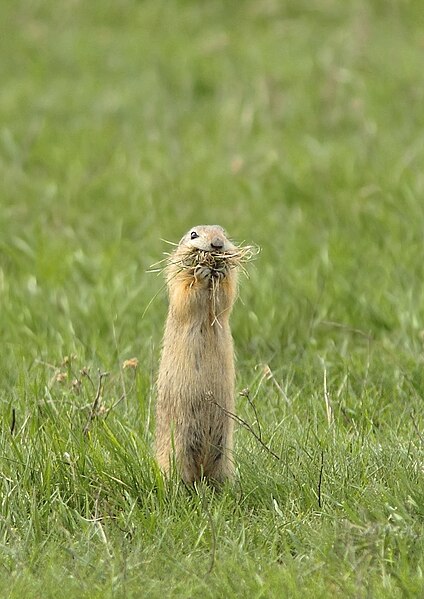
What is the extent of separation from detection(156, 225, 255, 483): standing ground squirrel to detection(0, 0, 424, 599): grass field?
123 mm

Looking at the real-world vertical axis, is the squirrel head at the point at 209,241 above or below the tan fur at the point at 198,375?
above

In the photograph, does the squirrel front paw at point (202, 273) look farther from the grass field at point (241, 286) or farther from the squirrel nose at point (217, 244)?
the grass field at point (241, 286)

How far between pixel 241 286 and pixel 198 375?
255 centimetres

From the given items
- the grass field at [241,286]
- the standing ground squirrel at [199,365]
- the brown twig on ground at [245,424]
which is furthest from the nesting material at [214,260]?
the grass field at [241,286]

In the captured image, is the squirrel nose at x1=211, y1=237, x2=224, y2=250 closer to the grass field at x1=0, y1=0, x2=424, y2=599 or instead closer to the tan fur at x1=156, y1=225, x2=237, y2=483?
the tan fur at x1=156, y1=225, x2=237, y2=483

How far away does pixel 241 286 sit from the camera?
23.2 feet

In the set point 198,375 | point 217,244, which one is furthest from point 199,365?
point 217,244

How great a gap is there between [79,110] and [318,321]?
4.63 metres

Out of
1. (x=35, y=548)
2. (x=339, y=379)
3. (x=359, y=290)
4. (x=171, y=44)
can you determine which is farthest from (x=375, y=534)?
(x=171, y=44)

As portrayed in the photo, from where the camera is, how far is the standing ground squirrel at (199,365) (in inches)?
180

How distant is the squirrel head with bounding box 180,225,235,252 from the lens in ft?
15.1

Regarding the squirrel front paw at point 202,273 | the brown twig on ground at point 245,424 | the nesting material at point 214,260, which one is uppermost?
the nesting material at point 214,260

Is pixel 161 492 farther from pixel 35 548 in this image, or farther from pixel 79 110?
pixel 79 110

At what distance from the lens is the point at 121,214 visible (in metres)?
8.57
